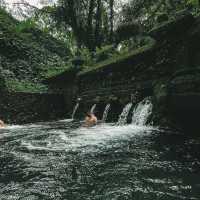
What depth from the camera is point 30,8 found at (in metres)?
25.0

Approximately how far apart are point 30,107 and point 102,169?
1291cm

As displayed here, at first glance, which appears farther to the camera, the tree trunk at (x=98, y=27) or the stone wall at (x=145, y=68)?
the tree trunk at (x=98, y=27)

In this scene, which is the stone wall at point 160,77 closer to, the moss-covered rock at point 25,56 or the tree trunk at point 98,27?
the moss-covered rock at point 25,56

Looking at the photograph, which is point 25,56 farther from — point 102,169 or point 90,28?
point 102,169

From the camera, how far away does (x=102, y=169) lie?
5.30 meters

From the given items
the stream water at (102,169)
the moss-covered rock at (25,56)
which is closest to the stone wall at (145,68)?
the stream water at (102,169)

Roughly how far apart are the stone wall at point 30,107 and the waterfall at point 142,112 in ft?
25.5

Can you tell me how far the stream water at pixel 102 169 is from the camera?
13.7 ft

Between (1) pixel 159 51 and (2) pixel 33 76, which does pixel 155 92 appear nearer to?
(1) pixel 159 51

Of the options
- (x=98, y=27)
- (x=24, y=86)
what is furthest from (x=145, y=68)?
(x=98, y=27)

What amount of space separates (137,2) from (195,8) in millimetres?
10229

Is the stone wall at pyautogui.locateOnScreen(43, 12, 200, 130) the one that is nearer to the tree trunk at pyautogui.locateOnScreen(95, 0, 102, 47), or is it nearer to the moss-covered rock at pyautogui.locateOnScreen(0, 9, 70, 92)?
the moss-covered rock at pyautogui.locateOnScreen(0, 9, 70, 92)

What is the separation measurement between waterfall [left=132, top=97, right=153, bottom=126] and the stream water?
8.67 ft

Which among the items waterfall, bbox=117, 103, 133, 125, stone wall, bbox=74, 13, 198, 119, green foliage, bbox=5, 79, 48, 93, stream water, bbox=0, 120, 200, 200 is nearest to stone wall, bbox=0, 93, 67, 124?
green foliage, bbox=5, 79, 48, 93
